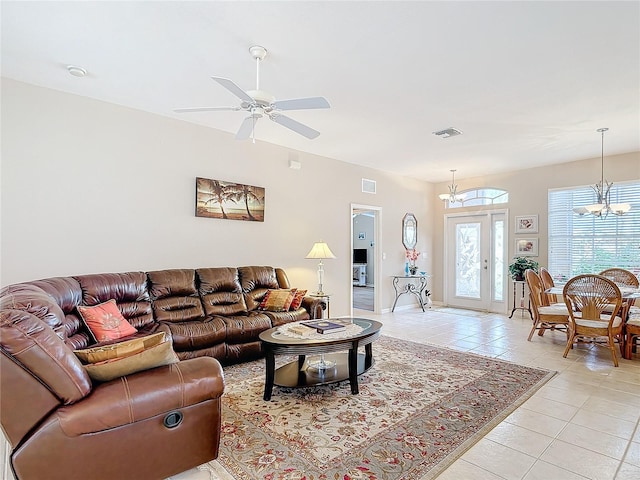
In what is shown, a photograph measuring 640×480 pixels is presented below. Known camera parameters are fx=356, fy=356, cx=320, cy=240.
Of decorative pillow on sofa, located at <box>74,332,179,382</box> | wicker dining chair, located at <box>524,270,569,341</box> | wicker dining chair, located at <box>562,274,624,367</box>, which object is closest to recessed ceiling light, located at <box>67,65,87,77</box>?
decorative pillow on sofa, located at <box>74,332,179,382</box>

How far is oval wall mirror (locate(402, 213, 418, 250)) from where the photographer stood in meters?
7.55

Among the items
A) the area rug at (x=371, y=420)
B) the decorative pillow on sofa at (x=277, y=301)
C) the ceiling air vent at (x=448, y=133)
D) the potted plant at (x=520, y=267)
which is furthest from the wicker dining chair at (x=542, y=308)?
the decorative pillow on sofa at (x=277, y=301)

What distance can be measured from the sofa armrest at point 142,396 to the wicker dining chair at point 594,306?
400 centimetres

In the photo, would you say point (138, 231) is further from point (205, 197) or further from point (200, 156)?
point (200, 156)

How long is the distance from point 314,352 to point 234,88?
2063 millimetres

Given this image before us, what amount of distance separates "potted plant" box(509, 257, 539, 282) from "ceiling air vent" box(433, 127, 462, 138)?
3136 mm

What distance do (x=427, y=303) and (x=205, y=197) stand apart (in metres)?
5.58

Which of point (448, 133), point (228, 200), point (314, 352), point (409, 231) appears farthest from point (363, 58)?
point (409, 231)

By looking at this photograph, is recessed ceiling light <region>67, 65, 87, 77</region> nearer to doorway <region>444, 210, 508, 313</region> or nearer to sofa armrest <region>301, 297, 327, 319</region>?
sofa armrest <region>301, 297, 327, 319</region>

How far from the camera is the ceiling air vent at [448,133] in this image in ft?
15.0

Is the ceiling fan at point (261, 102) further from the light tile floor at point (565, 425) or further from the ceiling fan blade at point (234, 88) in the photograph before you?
the light tile floor at point (565, 425)

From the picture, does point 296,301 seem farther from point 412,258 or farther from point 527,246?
point 527,246

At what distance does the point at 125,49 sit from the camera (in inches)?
109

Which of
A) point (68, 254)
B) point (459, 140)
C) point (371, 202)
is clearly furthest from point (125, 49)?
point (371, 202)
